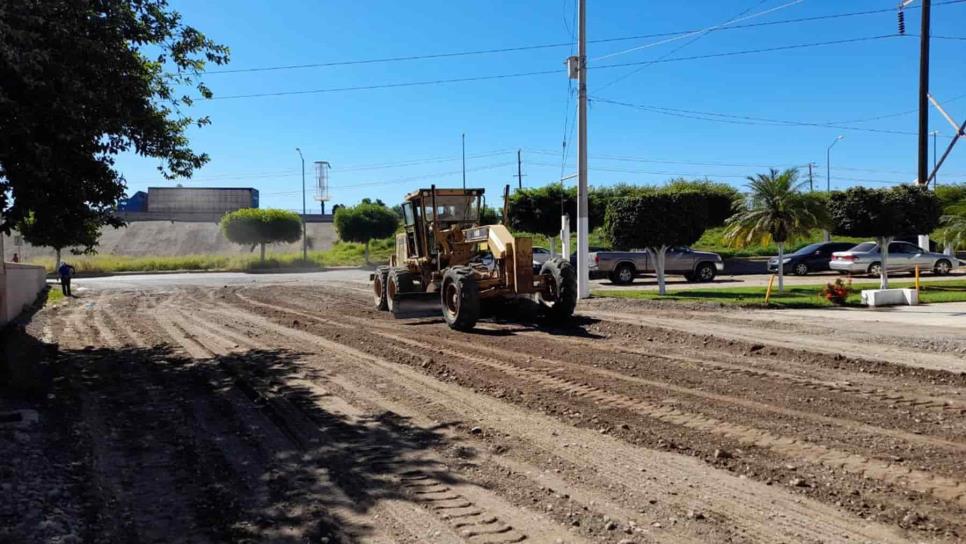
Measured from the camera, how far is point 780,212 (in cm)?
1980

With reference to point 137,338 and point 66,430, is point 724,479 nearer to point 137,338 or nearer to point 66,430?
point 66,430

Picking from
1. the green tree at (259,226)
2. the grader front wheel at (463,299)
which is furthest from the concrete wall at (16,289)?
the green tree at (259,226)

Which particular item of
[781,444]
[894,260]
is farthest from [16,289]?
[894,260]

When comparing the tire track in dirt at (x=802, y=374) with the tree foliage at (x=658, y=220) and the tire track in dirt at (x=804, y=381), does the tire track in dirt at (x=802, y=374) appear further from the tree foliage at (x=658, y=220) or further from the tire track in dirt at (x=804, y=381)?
the tree foliage at (x=658, y=220)

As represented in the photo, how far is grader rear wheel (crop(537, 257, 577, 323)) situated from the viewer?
13531 millimetres

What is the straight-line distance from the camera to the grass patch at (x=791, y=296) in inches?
664

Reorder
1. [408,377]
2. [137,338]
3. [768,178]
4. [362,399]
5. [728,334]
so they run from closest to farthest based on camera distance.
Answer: [362,399] < [408,377] < [728,334] < [137,338] < [768,178]

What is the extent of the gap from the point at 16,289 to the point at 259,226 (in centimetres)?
3961

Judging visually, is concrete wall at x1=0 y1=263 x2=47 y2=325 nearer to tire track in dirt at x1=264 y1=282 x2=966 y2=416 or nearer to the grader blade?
the grader blade

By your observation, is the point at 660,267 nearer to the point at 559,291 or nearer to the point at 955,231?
the point at 559,291

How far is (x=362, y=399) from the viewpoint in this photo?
7.66 meters

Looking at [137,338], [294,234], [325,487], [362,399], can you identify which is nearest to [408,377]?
[362,399]

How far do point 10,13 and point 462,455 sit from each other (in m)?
6.56

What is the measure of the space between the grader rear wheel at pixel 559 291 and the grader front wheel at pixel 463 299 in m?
1.77
